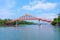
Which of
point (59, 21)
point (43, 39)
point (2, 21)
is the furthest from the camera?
point (2, 21)

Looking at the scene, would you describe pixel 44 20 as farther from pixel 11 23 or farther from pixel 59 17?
pixel 11 23

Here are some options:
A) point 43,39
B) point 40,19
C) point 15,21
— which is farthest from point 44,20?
point 43,39

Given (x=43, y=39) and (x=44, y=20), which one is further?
(x=44, y=20)

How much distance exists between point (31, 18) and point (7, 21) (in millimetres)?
5002

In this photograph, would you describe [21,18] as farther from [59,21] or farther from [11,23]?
[59,21]

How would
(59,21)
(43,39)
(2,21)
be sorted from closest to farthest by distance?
1. (43,39)
2. (59,21)
3. (2,21)

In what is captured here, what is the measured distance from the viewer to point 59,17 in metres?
34.7

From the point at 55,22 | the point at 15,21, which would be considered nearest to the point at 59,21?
the point at 55,22

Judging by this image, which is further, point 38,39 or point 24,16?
point 24,16

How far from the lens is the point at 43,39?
931cm

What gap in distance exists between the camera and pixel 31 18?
1371 inches

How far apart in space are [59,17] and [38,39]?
85.3 ft

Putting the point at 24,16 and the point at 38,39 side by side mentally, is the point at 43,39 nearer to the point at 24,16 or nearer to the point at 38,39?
the point at 38,39

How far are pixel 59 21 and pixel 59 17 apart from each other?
61.6 inches
